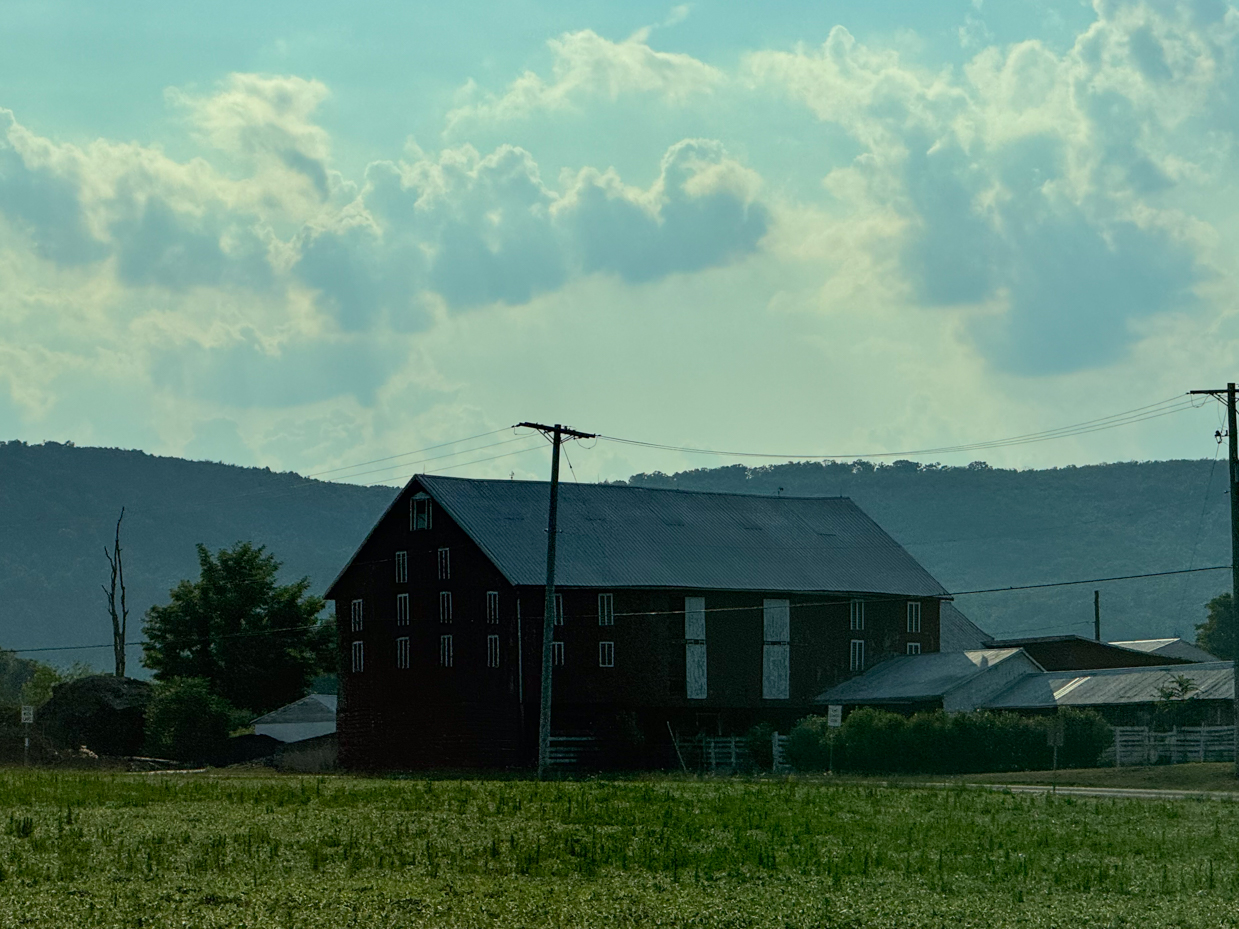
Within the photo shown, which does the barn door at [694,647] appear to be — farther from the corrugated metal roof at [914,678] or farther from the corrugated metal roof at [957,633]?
the corrugated metal roof at [957,633]

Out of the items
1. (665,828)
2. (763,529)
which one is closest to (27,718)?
(763,529)

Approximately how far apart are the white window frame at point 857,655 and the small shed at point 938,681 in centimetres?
70

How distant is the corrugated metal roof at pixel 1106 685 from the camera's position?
66.8 metres

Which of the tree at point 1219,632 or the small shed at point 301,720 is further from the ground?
the tree at point 1219,632

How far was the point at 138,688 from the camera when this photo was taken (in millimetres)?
83188

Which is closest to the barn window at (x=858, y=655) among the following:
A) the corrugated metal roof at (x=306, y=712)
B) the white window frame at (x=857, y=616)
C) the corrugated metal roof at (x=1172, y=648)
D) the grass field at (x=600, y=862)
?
the white window frame at (x=857, y=616)

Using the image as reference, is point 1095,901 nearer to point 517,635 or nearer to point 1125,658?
point 517,635

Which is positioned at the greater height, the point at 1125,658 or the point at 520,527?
the point at 520,527

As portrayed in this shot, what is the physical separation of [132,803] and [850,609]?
4618 centimetres

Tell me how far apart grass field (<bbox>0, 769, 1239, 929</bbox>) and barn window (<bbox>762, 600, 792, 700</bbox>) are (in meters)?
34.5

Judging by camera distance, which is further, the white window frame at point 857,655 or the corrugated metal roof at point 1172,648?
the corrugated metal roof at point 1172,648

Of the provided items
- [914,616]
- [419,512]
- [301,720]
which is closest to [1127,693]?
[914,616]

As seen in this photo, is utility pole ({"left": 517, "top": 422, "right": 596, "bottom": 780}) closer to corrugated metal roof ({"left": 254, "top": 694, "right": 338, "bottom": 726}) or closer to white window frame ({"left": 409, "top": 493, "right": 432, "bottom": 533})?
white window frame ({"left": 409, "top": 493, "right": 432, "bottom": 533})

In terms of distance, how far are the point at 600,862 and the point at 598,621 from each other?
44.5 m
